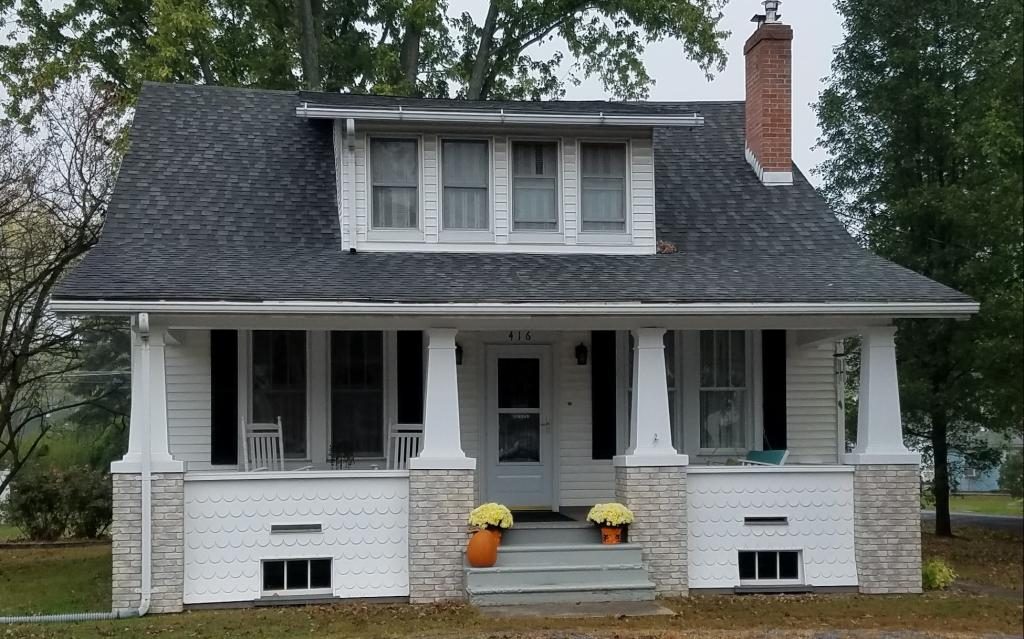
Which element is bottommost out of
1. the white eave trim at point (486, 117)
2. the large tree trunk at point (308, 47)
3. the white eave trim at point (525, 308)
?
the white eave trim at point (525, 308)

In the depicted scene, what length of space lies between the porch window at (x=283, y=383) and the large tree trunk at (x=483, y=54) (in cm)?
1269

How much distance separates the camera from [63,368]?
19.8m

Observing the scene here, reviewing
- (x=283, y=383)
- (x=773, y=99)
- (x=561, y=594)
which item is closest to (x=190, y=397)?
(x=283, y=383)

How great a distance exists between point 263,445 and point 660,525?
453 centimetres

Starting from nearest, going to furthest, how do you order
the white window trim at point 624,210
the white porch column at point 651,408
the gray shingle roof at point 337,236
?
the gray shingle roof at point 337,236
the white porch column at point 651,408
the white window trim at point 624,210

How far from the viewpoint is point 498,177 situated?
13086 mm

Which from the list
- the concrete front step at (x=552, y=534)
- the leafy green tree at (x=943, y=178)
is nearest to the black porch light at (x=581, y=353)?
the concrete front step at (x=552, y=534)

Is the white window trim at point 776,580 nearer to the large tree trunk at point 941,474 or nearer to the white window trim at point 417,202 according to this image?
the white window trim at point 417,202

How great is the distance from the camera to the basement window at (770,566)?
11984mm

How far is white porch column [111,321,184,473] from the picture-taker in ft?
36.0

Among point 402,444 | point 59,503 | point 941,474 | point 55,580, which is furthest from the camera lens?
point 59,503

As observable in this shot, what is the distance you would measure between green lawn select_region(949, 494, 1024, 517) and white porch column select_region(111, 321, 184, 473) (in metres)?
7.52

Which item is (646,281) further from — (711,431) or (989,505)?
(989,505)

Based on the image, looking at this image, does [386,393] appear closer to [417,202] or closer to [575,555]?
[417,202]
